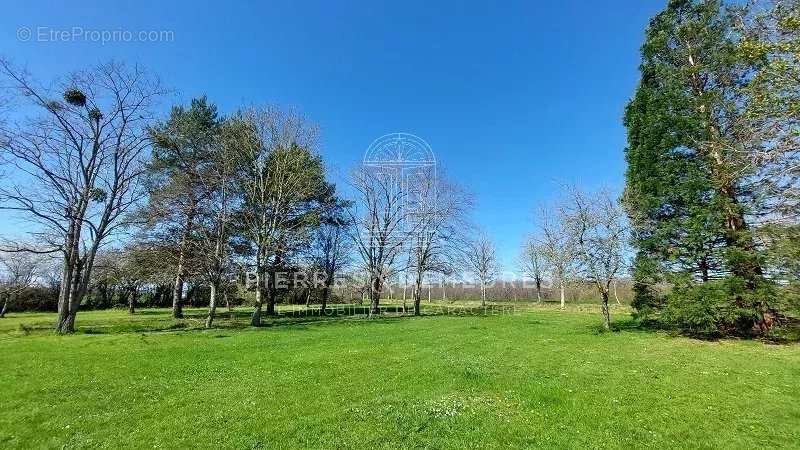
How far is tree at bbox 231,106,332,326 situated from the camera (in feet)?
80.1

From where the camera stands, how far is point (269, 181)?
1006 inches

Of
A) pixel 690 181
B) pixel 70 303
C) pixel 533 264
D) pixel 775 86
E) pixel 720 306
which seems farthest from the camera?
pixel 533 264

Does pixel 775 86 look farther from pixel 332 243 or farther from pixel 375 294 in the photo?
pixel 332 243

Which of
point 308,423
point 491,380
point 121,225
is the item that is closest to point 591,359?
point 491,380

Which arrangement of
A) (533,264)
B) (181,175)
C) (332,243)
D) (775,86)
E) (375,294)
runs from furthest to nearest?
(533,264), (332,243), (375,294), (181,175), (775,86)

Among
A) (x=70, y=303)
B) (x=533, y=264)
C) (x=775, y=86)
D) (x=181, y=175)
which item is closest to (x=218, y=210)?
(x=181, y=175)

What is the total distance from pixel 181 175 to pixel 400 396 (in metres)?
22.2

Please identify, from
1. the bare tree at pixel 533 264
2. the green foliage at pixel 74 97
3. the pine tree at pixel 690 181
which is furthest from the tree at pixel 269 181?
the bare tree at pixel 533 264

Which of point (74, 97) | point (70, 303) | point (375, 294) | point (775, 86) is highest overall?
point (74, 97)

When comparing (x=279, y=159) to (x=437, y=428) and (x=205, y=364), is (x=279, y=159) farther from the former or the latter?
(x=437, y=428)

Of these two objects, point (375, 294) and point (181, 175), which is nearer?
point (181, 175)

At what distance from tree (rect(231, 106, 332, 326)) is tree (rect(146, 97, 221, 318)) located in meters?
2.37

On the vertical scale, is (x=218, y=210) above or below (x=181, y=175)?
below

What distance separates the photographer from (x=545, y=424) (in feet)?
20.7
